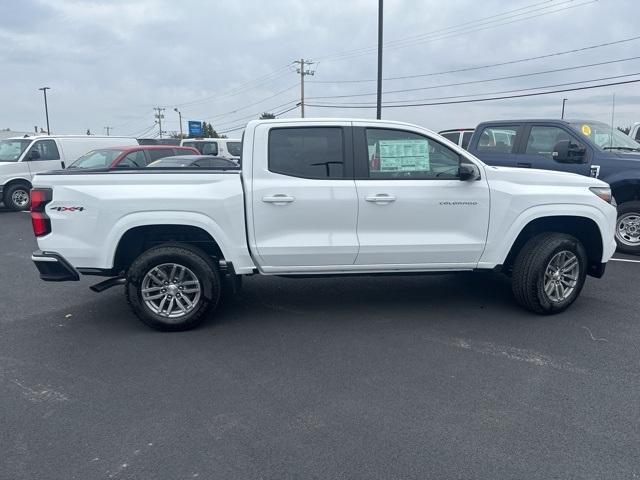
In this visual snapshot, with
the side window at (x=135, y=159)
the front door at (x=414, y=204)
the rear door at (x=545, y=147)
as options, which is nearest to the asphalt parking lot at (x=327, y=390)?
the front door at (x=414, y=204)

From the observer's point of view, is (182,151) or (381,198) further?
(182,151)

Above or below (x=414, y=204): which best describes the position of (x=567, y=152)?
above

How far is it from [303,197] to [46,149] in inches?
Result: 491

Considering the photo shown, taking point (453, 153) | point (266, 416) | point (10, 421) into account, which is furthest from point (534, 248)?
point (10, 421)

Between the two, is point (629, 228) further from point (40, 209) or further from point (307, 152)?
point (40, 209)

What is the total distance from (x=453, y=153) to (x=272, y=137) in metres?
1.74

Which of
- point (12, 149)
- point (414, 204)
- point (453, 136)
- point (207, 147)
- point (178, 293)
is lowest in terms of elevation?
point (178, 293)

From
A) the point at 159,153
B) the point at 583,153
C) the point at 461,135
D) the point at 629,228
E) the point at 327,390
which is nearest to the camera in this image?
the point at 327,390

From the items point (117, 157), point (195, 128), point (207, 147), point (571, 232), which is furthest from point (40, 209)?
point (195, 128)

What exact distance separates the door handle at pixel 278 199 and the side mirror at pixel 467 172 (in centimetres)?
158

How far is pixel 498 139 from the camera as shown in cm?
908

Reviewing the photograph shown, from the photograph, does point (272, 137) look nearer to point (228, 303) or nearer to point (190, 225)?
point (190, 225)

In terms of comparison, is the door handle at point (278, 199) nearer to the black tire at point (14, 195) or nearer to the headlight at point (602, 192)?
the headlight at point (602, 192)

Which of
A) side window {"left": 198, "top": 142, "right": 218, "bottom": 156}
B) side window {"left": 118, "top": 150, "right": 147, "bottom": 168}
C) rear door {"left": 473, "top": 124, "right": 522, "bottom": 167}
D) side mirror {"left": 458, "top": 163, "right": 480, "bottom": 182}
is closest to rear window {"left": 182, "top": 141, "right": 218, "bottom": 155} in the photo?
side window {"left": 198, "top": 142, "right": 218, "bottom": 156}
